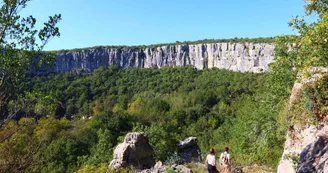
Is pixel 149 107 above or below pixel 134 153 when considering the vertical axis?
below

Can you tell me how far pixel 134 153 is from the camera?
18.0 metres

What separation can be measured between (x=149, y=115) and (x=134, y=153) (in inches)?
1580

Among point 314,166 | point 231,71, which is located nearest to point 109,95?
point 231,71

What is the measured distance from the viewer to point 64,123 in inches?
2192

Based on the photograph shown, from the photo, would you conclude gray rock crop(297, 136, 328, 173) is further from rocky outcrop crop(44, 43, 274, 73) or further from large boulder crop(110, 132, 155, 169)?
rocky outcrop crop(44, 43, 274, 73)

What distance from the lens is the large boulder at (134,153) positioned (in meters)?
17.4

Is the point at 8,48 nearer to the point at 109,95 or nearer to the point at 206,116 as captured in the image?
the point at 206,116

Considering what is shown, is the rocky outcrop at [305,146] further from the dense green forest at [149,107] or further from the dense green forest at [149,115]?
the dense green forest at [149,115]

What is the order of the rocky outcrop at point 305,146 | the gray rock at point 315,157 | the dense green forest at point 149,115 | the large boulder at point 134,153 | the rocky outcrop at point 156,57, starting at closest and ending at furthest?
the gray rock at point 315,157 < the rocky outcrop at point 305,146 < the dense green forest at point 149,115 < the large boulder at point 134,153 < the rocky outcrop at point 156,57

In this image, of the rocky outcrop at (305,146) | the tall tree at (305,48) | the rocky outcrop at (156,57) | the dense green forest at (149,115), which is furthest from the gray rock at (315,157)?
the rocky outcrop at (156,57)

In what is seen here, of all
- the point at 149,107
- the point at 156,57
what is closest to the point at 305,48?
the point at 149,107

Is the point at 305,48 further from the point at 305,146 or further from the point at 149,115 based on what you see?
the point at 149,115

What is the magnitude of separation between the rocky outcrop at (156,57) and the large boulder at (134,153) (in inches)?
3549

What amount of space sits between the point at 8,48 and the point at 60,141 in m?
31.8
